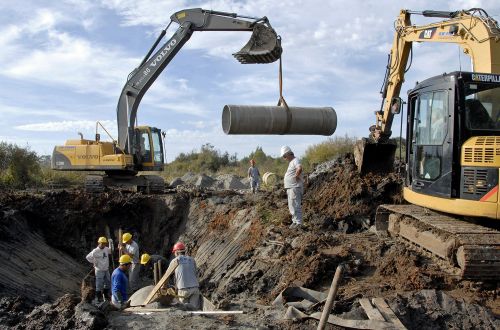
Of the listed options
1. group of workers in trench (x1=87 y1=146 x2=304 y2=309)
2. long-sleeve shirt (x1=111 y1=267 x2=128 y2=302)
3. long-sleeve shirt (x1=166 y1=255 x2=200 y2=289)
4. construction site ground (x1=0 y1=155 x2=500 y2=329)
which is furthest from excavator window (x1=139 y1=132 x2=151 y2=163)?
long-sleeve shirt (x1=166 y1=255 x2=200 y2=289)

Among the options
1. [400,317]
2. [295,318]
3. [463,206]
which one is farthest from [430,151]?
[295,318]

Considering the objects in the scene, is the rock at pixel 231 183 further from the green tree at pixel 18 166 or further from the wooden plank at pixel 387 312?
the wooden plank at pixel 387 312

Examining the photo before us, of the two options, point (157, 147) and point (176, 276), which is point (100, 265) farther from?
point (157, 147)

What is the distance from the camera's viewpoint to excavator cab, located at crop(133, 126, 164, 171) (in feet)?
58.1

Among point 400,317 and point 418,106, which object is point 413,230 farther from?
point 400,317

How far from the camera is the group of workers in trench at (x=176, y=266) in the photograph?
8391mm

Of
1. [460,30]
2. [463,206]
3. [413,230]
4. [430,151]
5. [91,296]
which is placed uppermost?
[460,30]

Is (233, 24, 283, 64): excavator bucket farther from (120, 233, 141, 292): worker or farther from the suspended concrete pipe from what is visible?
(120, 233, 141, 292): worker

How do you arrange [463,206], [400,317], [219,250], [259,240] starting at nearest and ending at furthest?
[400,317]
[463,206]
[259,240]
[219,250]

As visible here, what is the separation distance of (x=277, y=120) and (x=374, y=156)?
3791 mm

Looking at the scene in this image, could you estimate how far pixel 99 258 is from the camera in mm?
11469

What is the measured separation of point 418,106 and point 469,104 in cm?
121

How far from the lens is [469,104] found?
24.8 ft

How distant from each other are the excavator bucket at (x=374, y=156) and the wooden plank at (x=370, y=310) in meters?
7.12
